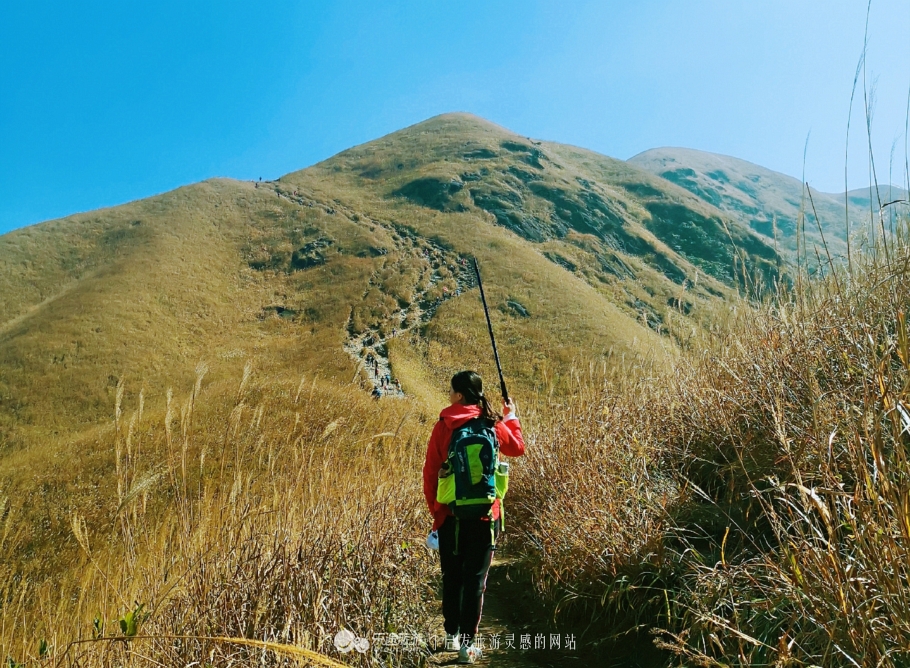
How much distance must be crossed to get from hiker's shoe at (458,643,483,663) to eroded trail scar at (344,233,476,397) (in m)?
34.0

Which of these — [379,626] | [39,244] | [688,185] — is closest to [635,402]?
[379,626]

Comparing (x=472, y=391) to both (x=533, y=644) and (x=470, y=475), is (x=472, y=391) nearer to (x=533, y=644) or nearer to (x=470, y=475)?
(x=470, y=475)

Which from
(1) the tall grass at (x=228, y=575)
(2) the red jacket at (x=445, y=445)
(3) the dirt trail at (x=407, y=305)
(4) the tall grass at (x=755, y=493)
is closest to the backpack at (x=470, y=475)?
(2) the red jacket at (x=445, y=445)

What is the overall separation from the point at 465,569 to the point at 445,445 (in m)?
0.88

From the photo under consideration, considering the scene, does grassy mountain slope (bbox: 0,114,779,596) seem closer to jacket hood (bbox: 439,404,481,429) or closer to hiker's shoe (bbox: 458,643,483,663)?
jacket hood (bbox: 439,404,481,429)

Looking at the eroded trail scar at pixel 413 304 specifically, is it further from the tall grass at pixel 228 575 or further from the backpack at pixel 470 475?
the backpack at pixel 470 475

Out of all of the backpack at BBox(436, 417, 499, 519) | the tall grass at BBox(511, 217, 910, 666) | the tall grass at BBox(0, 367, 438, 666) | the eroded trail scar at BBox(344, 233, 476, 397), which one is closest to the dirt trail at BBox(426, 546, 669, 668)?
the tall grass at BBox(511, 217, 910, 666)

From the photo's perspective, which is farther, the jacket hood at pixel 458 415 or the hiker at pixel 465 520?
the jacket hood at pixel 458 415

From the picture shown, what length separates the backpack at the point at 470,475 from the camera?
3602 mm

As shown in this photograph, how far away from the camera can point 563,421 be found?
6.39 metres

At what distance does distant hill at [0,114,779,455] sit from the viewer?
45.0 m

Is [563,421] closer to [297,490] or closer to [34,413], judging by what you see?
[297,490]

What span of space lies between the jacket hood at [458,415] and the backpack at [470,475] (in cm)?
6

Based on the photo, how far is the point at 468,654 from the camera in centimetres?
363
